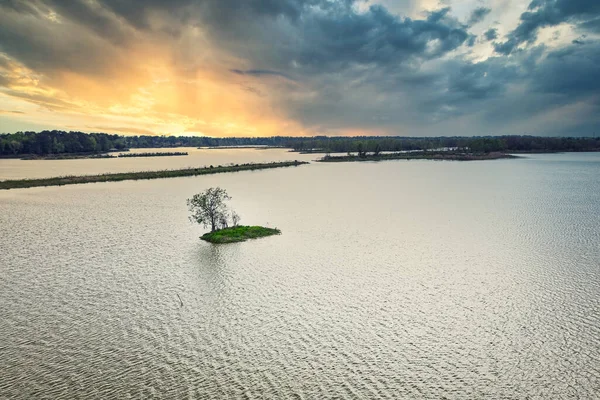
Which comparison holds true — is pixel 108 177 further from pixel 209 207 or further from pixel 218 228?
pixel 218 228

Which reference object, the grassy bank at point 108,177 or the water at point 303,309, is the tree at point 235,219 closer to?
the water at point 303,309

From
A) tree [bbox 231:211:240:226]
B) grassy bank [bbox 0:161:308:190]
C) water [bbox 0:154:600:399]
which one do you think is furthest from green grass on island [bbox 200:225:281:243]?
grassy bank [bbox 0:161:308:190]

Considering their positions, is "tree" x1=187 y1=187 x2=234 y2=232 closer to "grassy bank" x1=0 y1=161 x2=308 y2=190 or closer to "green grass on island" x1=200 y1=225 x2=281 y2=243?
"green grass on island" x1=200 y1=225 x2=281 y2=243

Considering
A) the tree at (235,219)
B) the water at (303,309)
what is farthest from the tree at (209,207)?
the water at (303,309)

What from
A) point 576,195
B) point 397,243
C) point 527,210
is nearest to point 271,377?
point 397,243

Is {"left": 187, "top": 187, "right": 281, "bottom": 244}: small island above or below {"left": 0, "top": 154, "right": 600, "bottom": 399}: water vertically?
above

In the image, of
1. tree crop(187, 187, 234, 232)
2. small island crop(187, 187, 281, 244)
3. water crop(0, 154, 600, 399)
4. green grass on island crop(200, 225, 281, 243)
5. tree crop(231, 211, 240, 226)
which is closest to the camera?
water crop(0, 154, 600, 399)
